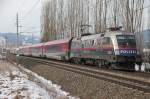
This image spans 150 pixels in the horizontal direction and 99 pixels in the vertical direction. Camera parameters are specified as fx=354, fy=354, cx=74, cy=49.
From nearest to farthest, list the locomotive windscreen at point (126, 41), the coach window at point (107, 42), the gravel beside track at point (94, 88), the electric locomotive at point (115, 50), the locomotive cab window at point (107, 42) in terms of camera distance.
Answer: the gravel beside track at point (94, 88)
the electric locomotive at point (115, 50)
the locomotive windscreen at point (126, 41)
the locomotive cab window at point (107, 42)
the coach window at point (107, 42)

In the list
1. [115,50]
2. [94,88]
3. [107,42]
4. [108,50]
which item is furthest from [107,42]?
[94,88]

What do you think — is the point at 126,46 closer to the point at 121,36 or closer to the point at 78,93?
the point at 121,36

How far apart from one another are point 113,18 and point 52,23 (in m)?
33.4

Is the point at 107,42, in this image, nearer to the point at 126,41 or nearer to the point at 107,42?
the point at 107,42

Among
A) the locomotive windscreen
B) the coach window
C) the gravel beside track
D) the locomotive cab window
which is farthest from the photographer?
the coach window

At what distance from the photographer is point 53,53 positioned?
157 ft

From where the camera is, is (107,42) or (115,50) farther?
(107,42)

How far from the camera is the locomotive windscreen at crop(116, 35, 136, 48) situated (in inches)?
1003

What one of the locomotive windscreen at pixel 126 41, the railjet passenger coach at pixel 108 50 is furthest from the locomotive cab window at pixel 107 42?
the locomotive windscreen at pixel 126 41

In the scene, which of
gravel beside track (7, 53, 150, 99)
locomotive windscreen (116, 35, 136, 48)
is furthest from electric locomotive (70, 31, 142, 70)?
gravel beside track (7, 53, 150, 99)

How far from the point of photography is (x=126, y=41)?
2572cm

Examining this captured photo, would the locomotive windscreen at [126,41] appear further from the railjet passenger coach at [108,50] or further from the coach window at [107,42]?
the coach window at [107,42]

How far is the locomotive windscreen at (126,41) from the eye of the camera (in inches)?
1003

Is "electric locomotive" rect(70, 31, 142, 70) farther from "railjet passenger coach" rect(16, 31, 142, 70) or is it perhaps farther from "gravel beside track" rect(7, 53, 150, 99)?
"gravel beside track" rect(7, 53, 150, 99)
